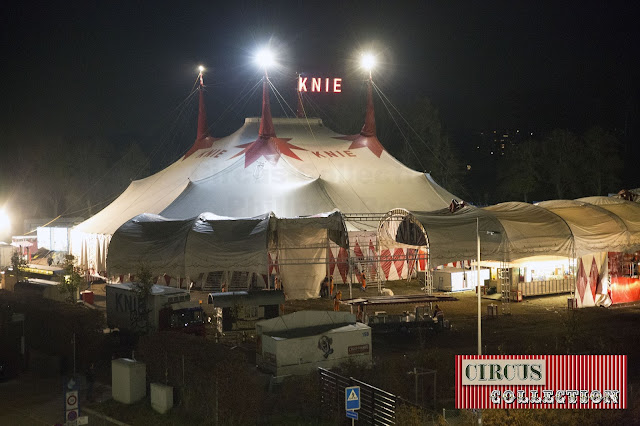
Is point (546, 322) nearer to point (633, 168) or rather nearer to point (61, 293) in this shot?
point (61, 293)

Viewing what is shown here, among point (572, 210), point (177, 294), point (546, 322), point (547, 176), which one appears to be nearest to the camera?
point (177, 294)

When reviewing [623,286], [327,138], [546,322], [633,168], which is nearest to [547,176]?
[633,168]

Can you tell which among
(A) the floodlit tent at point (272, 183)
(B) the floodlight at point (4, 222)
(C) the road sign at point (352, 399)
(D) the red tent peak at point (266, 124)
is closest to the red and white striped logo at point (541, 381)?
(C) the road sign at point (352, 399)

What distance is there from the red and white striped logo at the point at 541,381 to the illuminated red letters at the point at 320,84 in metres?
37.6

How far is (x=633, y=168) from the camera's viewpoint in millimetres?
77938

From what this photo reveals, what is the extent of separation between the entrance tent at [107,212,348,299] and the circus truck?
591 centimetres

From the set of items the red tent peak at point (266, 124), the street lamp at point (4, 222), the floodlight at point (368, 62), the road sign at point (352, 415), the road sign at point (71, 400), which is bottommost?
the road sign at point (352, 415)

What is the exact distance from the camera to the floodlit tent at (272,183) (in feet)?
124

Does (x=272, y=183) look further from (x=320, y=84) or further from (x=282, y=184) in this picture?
(x=320, y=84)

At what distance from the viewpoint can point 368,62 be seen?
151 feet

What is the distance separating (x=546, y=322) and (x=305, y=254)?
489 inches

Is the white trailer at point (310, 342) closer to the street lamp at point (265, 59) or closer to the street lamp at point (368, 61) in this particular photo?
the street lamp at point (265, 59)

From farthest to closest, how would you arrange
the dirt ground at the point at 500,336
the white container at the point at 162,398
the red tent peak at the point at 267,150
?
the red tent peak at the point at 267,150, the dirt ground at the point at 500,336, the white container at the point at 162,398

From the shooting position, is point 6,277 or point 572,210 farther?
point 6,277
